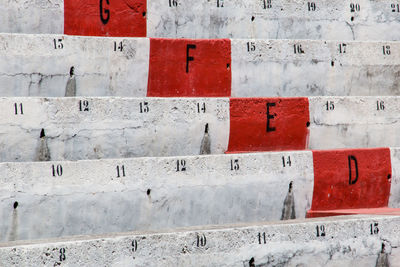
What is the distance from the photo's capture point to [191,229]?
117 inches

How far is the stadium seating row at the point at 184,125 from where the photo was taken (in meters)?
3.31

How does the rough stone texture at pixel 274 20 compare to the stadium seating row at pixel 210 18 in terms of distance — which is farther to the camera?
the rough stone texture at pixel 274 20

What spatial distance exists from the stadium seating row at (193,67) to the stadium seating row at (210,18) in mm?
332

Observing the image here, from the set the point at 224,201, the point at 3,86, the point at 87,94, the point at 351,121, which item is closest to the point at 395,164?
the point at 351,121

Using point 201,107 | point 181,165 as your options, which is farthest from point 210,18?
point 181,165

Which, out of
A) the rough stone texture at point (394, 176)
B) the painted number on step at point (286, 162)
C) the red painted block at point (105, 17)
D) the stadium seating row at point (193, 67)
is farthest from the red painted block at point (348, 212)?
the red painted block at point (105, 17)

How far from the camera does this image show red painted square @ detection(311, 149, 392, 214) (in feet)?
11.7

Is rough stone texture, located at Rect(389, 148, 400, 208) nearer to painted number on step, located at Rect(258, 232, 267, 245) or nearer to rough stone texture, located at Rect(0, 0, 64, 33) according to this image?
painted number on step, located at Rect(258, 232, 267, 245)

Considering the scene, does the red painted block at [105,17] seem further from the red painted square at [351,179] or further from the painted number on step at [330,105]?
the red painted square at [351,179]

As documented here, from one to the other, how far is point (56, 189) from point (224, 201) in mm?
801

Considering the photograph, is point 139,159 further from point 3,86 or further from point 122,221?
point 3,86

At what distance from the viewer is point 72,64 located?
3666 millimetres

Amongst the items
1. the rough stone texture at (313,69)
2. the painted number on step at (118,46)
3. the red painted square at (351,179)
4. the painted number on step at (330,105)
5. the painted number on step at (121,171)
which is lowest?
the red painted square at (351,179)

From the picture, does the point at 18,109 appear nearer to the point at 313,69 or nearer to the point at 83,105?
the point at 83,105
